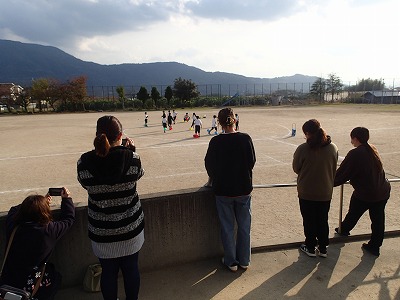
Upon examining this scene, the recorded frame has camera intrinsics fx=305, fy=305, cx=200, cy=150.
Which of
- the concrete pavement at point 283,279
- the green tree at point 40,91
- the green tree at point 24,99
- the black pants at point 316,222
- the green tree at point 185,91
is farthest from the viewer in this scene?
the green tree at point 185,91

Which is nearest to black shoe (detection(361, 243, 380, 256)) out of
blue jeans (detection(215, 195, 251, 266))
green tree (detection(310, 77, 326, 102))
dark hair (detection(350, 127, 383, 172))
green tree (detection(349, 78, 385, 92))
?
dark hair (detection(350, 127, 383, 172))

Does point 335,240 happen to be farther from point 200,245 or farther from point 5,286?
point 5,286

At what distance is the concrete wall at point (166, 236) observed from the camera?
3178 mm

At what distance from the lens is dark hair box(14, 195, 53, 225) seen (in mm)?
2408

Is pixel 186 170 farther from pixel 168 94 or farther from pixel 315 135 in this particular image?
pixel 168 94

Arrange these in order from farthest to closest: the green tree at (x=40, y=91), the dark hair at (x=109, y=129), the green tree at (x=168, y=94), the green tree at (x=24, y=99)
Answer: the green tree at (x=168, y=94) < the green tree at (x=40, y=91) < the green tree at (x=24, y=99) < the dark hair at (x=109, y=129)

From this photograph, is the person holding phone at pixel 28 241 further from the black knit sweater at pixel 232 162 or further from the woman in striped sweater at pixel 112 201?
the black knit sweater at pixel 232 162

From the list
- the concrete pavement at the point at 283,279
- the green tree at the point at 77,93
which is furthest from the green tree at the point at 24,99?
the concrete pavement at the point at 283,279

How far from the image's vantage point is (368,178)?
3.70m

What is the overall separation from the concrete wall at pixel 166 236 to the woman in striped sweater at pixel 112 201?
1.95 ft

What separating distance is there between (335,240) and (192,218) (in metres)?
2.06

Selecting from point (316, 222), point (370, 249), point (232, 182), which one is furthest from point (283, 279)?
point (370, 249)

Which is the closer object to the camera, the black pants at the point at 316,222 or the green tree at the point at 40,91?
the black pants at the point at 316,222

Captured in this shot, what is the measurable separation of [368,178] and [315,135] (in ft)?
3.03
